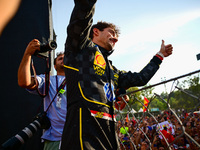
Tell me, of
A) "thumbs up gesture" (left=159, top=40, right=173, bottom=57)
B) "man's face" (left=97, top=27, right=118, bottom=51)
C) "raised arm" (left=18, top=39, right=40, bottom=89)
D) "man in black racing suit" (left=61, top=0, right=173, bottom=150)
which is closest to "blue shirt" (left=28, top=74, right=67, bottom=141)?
"raised arm" (left=18, top=39, right=40, bottom=89)

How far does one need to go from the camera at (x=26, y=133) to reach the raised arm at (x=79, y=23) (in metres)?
0.81

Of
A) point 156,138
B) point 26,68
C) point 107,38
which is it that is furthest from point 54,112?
point 156,138

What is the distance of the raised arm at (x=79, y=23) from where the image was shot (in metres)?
0.96

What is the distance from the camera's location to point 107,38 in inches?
56.0

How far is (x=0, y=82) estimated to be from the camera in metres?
2.13

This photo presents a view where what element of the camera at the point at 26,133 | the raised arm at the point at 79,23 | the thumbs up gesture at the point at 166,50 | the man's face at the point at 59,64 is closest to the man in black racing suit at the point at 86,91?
the raised arm at the point at 79,23

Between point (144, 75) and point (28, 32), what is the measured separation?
2.06 m

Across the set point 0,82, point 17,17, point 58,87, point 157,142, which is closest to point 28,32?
point 17,17

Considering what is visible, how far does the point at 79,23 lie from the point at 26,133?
102cm

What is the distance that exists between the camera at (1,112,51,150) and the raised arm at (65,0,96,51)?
2.66 ft

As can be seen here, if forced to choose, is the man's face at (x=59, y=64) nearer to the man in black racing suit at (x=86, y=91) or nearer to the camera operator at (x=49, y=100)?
the camera operator at (x=49, y=100)

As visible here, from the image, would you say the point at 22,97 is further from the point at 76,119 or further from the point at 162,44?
the point at 162,44

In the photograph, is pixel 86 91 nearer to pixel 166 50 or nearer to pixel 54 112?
pixel 54 112

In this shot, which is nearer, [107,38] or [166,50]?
[107,38]
